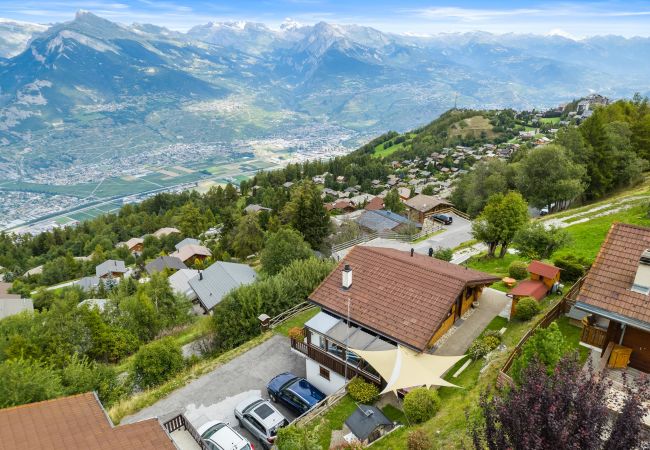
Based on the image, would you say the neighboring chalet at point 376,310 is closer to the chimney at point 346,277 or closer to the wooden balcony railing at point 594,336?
the chimney at point 346,277

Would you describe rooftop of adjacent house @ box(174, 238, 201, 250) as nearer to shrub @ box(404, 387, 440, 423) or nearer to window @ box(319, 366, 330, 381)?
window @ box(319, 366, 330, 381)

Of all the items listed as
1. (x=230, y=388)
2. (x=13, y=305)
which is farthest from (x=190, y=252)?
(x=230, y=388)

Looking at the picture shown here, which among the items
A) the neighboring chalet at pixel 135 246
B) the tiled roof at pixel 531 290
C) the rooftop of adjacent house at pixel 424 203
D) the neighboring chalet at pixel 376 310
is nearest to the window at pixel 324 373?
the neighboring chalet at pixel 376 310

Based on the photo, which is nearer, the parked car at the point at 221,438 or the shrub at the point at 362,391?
the parked car at the point at 221,438

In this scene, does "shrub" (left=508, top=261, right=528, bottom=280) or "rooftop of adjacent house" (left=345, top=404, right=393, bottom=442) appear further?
"shrub" (left=508, top=261, right=528, bottom=280)

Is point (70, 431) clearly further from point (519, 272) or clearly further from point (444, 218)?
point (444, 218)

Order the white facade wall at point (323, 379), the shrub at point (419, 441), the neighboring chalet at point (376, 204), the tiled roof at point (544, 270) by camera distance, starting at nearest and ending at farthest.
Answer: the shrub at point (419, 441)
the white facade wall at point (323, 379)
the tiled roof at point (544, 270)
the neighboring chalet at point (376, 204)

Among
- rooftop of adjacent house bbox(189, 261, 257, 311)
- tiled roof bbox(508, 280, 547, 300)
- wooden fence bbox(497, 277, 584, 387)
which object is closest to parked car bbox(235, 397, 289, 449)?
wooden fence bbox(497, 277, 584, 387)

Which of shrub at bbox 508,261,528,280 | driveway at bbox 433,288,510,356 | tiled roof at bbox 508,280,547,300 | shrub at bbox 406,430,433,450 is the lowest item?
driveway at bbox 433,288,510,356
